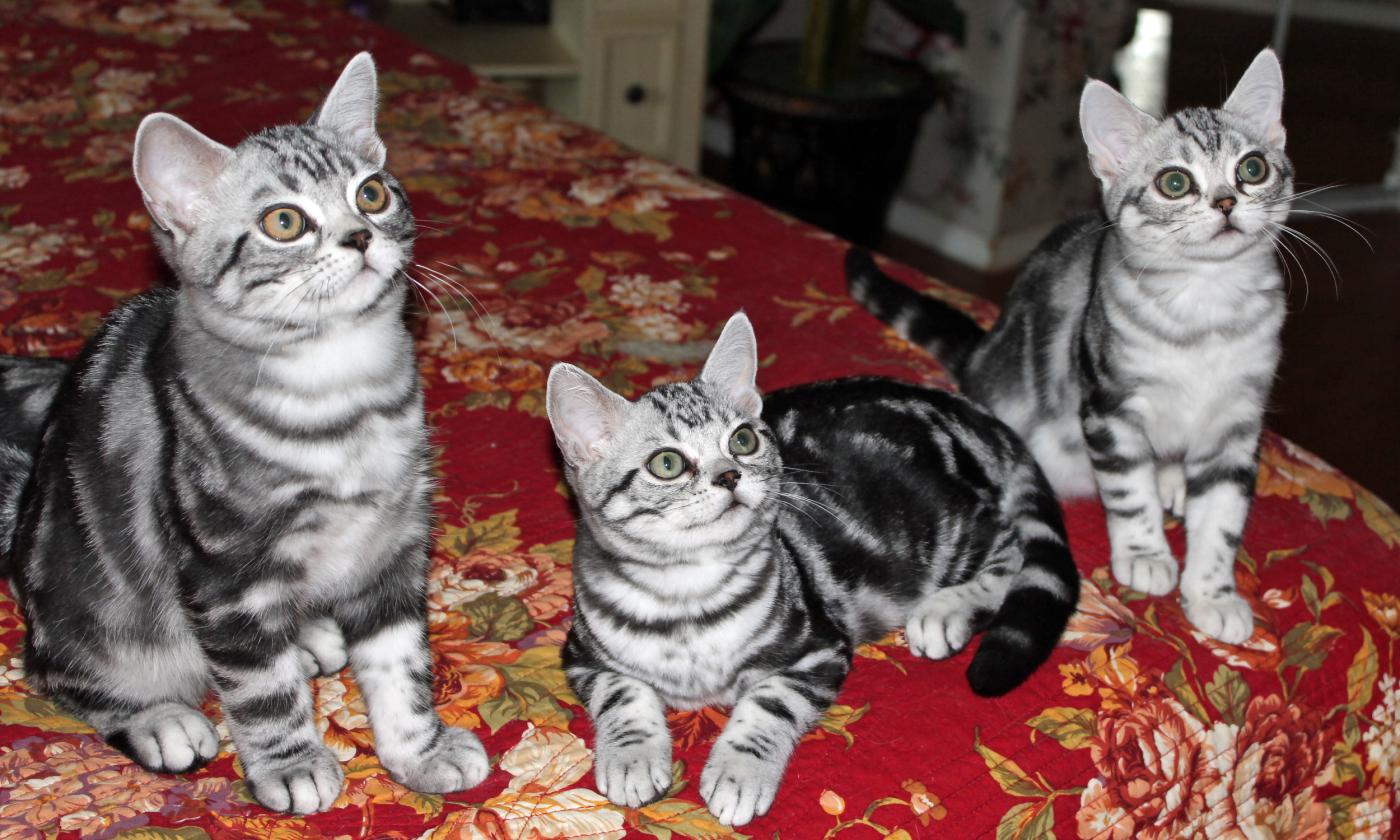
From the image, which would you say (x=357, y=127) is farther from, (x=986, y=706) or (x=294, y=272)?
(x=986, y=706)

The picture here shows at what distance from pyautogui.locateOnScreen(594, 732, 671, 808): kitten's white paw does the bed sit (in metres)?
0.02

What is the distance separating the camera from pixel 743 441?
1477 mm

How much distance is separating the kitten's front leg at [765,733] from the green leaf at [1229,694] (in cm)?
45

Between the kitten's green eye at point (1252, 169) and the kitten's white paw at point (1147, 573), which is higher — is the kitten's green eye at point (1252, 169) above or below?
above

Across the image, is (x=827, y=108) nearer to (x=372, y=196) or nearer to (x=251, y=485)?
(x=372, y=196)

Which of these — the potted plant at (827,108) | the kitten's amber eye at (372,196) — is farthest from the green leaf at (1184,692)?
the potted plant at (827,108)

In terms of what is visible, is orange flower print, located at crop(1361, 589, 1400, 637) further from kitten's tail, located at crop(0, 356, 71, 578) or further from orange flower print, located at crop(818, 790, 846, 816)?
kitten's tail, located at crop(0, 356, 71, 578)

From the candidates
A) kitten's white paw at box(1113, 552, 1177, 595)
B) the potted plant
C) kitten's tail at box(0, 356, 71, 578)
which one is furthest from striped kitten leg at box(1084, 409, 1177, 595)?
the potted plant

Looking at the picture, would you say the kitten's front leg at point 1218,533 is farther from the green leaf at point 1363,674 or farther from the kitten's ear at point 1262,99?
the kitten's ear at point 1262,99

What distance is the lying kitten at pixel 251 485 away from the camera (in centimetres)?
128

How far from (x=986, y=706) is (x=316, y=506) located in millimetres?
772

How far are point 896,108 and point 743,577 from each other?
3185 millimetres

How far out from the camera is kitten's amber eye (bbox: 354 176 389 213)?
1360 millimetres

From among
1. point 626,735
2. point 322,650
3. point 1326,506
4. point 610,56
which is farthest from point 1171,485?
point 610,56
